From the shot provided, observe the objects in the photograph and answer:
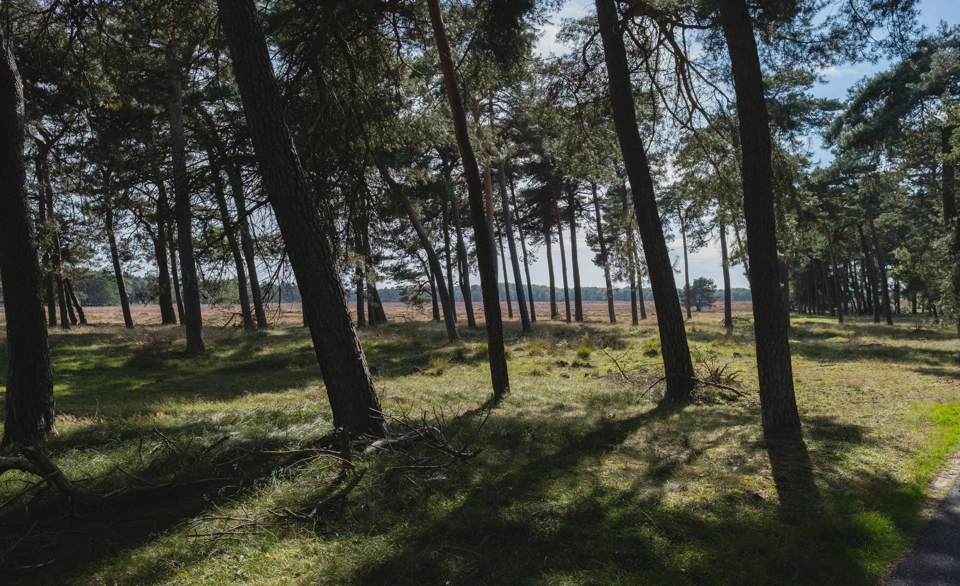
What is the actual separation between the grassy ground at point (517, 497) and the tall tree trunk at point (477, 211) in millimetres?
724

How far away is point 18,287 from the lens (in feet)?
20.2

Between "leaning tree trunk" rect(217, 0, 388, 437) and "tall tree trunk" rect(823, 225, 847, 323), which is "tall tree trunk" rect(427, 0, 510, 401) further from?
"tall tree trunk" rect(823, 225, 847, 323)

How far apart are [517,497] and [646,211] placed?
238 inches

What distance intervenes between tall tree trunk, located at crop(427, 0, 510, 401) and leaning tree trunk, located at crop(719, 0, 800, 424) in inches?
165

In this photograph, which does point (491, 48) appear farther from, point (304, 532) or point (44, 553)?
point (44, 553)

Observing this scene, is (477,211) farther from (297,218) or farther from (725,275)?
(725,275)

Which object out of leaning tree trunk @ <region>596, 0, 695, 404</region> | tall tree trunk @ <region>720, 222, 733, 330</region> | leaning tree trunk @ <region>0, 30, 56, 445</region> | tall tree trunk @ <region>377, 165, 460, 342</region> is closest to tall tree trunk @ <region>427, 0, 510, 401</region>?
leaning tree trunk @ <region>596, 0, 695, 404</region>

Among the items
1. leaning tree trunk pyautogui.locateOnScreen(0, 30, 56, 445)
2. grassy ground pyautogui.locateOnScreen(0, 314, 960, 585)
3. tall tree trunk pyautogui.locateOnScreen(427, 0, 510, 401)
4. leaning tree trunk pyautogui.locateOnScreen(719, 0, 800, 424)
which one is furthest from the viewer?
tall tree trunk pyautogui.locateOnScreen(427, 0, 510, 401)

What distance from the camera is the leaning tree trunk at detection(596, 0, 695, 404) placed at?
930 centimetres

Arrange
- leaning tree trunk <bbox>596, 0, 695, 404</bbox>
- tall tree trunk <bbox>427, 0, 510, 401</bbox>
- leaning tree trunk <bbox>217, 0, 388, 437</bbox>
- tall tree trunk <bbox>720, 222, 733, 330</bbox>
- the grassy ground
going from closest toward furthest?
the grassy ground, leaning tree trunk <bbox>217, 0, 388, 437</bbox>, leaning tree trunk <bbox>596, 0, 695, 404</bbox>, tall tree trunk <bbox>427, 0, 510, 401</bbox>, tall tree trunk <bbox>720, 222, 733, 330</bbox>

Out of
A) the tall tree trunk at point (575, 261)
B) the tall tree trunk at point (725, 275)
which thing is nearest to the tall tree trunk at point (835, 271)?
the tall tree trunk at point (725, 275)

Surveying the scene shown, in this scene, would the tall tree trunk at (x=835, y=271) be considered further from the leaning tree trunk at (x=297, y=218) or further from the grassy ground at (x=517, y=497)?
the leaning tree trunk at (x=297, y=218)

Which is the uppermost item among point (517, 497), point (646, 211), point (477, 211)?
point (477, 211)

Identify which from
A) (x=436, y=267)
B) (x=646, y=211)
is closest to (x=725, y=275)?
(x=436, y=267)
